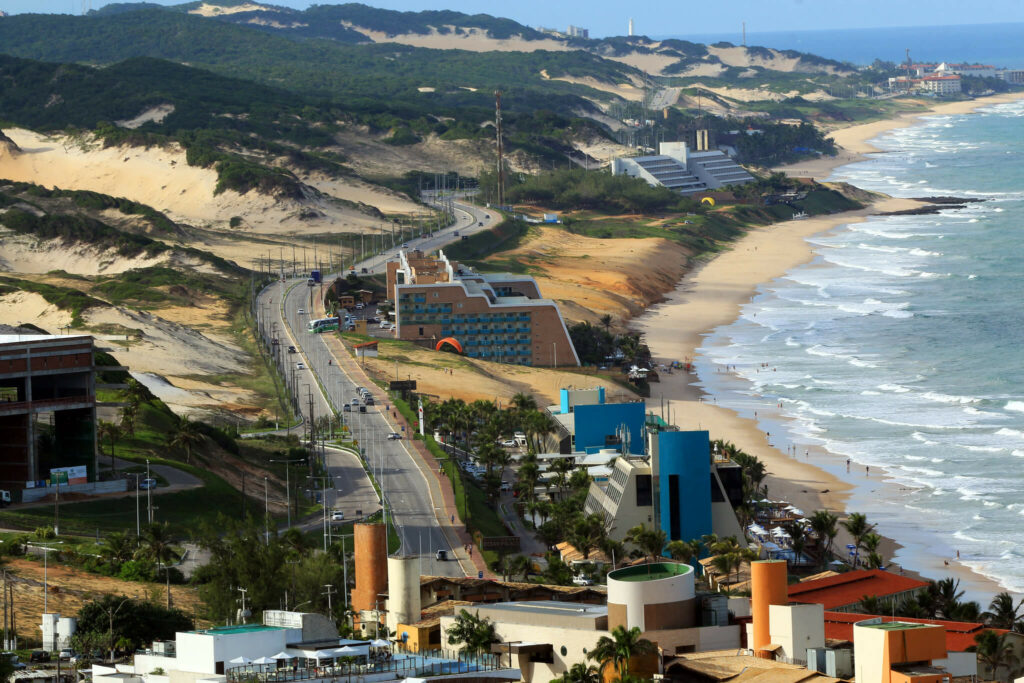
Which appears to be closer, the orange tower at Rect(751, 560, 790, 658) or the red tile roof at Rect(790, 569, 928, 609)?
the orange tower at Rect(751, 560, 790, 658)

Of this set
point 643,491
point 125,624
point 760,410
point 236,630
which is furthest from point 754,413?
point 236,630

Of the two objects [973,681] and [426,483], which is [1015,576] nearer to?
[426,483]

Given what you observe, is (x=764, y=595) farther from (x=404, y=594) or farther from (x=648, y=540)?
(x=648, y=540)

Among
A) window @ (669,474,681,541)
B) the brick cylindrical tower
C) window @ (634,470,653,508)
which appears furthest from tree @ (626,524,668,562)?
the brick cylindrical tower

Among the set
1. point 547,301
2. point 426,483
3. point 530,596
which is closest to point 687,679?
point 530,596

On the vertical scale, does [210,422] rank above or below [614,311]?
below

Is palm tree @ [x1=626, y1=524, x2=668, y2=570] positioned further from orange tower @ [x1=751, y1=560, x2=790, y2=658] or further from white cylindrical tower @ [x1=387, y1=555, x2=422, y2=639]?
orange tower @ [x1=751, y1=560, x2=790, y2=658]

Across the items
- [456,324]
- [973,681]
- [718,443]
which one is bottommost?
[973,681]
